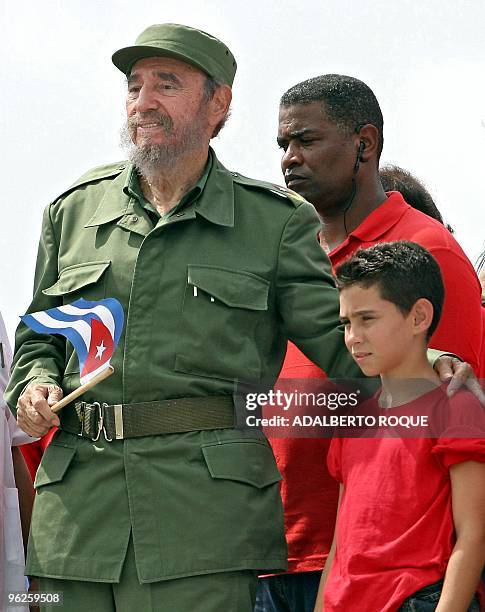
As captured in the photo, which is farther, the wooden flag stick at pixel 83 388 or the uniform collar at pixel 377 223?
the uniform collar at pixel 377 223

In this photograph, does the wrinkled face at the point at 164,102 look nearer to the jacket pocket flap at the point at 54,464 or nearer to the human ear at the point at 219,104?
the human ear at the point at 219,104

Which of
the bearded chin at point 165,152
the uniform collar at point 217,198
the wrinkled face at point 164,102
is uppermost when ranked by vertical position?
the wrinkled face at point 164,102

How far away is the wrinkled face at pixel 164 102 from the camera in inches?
171

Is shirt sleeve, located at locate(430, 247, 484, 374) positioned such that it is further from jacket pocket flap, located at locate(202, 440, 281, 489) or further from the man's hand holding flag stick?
the man's hand holding flag stick

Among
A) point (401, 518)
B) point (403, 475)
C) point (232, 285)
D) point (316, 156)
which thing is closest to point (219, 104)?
point (316, 156)

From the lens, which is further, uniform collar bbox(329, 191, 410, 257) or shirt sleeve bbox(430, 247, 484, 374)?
uniform collar bbox(329, 191, 410, 257)

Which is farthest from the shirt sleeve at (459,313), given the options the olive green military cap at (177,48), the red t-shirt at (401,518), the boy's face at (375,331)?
the olive green military cap at (177,48)

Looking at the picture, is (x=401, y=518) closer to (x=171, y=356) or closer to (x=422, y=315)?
(x=422, y=315)

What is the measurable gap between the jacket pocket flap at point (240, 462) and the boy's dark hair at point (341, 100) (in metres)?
1.51

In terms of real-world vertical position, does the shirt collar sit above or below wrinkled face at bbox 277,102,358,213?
below

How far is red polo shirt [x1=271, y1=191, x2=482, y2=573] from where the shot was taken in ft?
14.3

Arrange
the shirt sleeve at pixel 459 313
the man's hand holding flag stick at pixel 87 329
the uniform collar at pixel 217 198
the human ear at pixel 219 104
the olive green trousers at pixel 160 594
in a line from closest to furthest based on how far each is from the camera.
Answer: the olive green trousers at pixel 160 594 < the man's hand holding flag stick at pixel 87 329 < the uniform collar at pixel 217 198 < the shirt sleeve at pixel 459 313 < the human ear at pixel 219 104

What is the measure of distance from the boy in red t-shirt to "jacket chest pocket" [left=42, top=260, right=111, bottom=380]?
75 cm

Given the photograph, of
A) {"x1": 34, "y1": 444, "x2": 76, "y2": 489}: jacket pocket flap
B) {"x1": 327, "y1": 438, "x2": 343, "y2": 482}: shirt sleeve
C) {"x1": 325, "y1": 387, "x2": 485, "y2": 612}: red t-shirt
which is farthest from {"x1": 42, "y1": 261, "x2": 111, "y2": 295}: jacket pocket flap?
{"x1": 325, "y1": 387, "x2": 485, "y2": 612}: red t-shirt
